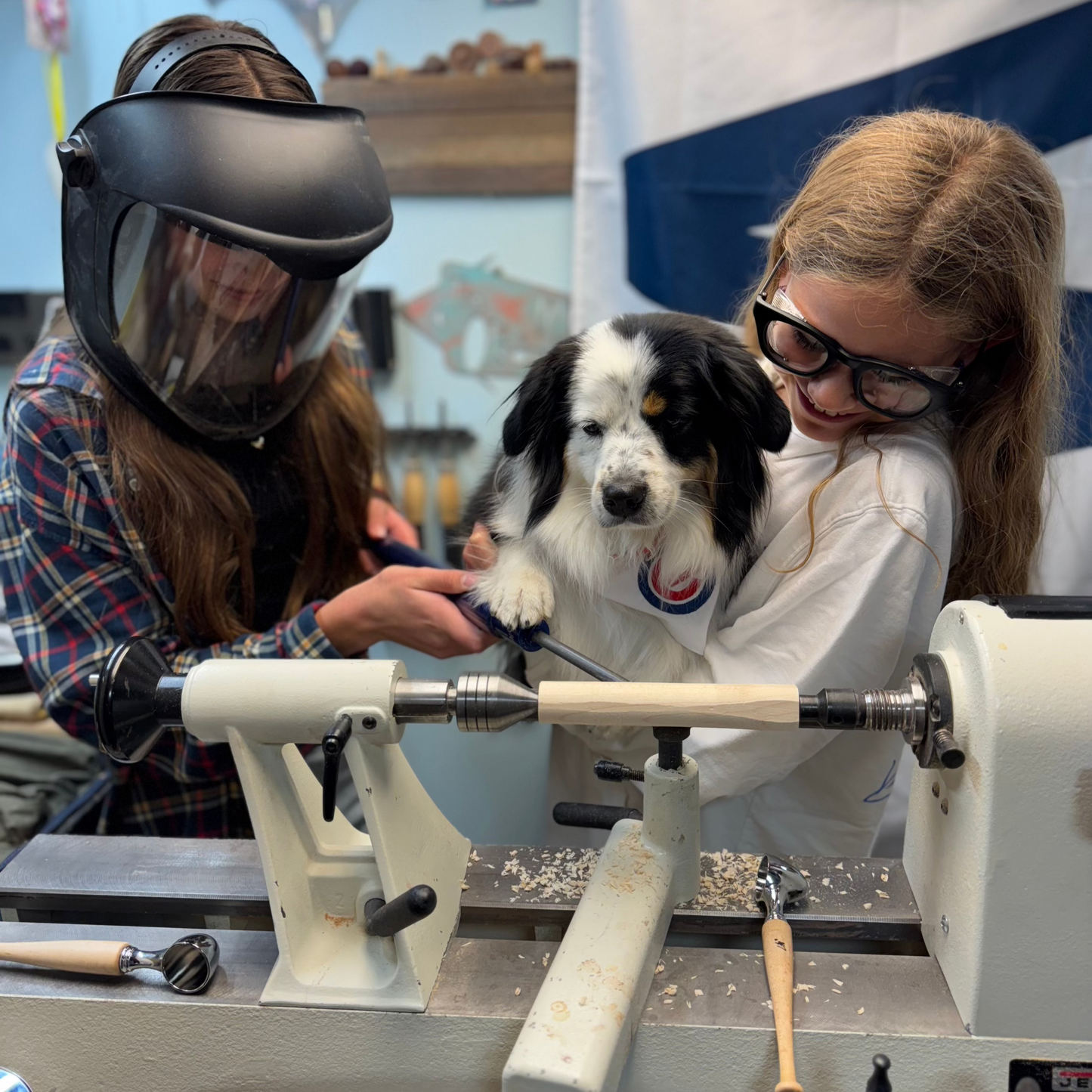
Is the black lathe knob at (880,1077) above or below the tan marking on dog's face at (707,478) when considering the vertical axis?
below

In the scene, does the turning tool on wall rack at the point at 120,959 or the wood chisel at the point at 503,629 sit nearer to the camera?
the turning tool on wall rack at the point at 120,959

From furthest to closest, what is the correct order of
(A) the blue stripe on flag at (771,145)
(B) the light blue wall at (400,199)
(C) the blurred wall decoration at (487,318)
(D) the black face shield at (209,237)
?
(C) the blurred wall decoration at (487,318)
(B) the light blue wall at (400,199)
(A) the blue stripe on flag at (771,145)
(D) the black face shield at (209,237)

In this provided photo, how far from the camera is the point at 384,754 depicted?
81 centimetres

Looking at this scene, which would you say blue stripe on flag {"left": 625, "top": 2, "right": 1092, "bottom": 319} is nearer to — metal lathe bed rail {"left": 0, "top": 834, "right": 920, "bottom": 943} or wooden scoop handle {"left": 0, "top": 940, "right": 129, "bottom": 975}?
metal lathe bed rail {"left": 0, "top": 834, "right": 920, "bottom": 943}

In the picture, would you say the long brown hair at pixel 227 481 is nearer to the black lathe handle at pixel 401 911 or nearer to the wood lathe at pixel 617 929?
the wood lathe at pixel 617 929

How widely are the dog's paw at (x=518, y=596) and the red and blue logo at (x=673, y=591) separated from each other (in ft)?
0.44

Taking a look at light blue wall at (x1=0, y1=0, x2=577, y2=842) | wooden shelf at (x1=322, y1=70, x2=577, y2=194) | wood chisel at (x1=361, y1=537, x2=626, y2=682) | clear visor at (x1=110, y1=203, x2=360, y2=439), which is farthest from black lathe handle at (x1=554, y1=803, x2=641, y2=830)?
wooden shelf at (x1=322, y1=70, x2=577, y2=194)

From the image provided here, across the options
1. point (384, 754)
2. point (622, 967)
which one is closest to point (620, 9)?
point (384, 754)

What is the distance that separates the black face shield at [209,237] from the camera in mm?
1043

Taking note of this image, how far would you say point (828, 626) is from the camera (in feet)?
3.51

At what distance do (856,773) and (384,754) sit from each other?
2.33 ft

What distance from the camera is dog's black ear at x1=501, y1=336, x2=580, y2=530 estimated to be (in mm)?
1252

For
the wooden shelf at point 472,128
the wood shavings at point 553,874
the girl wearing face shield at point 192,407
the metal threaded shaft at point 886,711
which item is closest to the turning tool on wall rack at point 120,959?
the wood shavings at point 553,874

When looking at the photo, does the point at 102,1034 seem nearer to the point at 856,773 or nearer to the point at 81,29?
the point at 856,773
